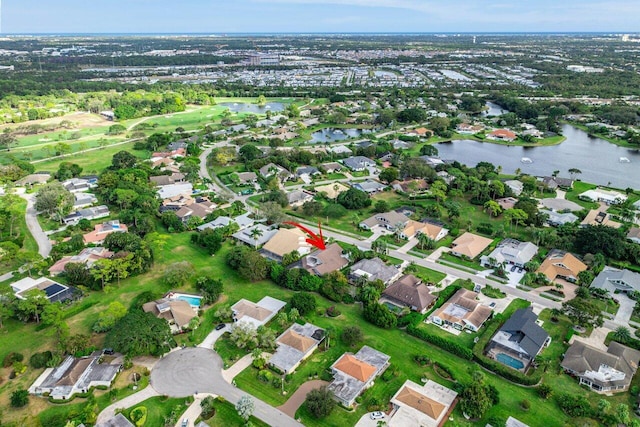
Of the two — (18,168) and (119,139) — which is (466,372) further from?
(119,139)

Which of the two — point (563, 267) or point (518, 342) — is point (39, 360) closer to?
point (518, 342)

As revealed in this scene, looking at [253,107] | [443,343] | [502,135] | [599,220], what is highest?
[253,107]

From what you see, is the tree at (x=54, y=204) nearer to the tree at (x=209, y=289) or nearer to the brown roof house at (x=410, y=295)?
the tree at (x=209, y=289)

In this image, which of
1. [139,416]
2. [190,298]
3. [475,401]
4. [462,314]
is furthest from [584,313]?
[139,416]

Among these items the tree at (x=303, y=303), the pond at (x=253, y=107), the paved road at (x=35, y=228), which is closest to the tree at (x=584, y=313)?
the tree at (x=303, y=303)

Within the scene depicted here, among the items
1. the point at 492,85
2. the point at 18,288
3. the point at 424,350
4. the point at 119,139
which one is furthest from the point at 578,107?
the point at 18,288
